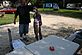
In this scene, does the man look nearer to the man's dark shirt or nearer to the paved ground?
the man's dark shirt

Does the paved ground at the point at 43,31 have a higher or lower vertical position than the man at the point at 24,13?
lower

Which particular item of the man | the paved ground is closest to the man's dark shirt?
the man

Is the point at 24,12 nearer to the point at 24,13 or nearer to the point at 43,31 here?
the point at 24,13

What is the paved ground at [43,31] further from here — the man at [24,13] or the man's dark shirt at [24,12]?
the man's dark shirt at [24,12]

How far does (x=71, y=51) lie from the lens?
4605 millimetres

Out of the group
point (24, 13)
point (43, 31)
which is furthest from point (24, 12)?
point (43, 31)

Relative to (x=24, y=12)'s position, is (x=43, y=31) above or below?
below

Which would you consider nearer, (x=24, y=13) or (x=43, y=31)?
(x=24, y=13)

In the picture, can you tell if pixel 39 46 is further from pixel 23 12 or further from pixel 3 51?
pixel 23 12

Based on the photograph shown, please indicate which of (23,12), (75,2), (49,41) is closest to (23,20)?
(23,12)

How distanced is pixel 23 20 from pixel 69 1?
6019 cm

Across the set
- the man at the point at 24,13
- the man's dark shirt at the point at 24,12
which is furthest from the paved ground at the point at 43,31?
the man's dark shirt at the point at 24,12

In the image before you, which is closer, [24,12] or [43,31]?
[24,12]

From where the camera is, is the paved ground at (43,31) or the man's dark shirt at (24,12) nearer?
the man's dark shirt at (24,12)
